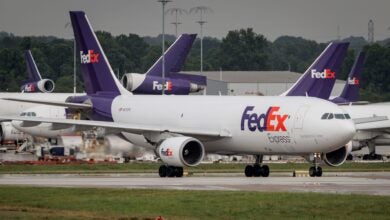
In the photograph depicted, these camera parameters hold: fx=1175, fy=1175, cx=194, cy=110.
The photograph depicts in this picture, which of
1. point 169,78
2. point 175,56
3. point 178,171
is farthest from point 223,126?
point 175,56

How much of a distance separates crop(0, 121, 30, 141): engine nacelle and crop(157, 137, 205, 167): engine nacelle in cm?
4607

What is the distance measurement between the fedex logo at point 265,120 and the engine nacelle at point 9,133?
46.3 metres

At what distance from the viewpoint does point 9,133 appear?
97062 mm

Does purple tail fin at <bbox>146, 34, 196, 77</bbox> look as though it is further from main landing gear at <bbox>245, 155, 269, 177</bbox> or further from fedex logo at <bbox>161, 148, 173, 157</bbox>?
fedex logo at <bbox>161, 148, 173, 157</bbox>

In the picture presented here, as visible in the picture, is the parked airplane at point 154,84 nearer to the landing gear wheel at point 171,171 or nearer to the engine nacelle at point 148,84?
the engine nacelle at point 148,84

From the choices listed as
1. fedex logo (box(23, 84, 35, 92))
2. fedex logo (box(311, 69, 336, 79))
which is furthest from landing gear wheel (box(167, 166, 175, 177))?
fedex logo (box(23, 84, 35, 92))

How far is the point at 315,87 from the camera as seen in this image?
68.9 meters

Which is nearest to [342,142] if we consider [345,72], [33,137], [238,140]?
[238,140]

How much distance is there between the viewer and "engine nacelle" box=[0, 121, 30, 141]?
96.4 m

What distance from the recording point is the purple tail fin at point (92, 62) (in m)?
63.3

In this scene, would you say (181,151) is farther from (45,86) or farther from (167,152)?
(45,86)

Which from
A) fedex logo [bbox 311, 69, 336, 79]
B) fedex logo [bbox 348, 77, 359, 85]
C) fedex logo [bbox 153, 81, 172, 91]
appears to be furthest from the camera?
fedex logo [bbox 348, 77, 359, 85]

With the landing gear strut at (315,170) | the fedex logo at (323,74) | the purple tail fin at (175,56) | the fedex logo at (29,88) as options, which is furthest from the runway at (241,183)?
the fedex logo at (29,88)

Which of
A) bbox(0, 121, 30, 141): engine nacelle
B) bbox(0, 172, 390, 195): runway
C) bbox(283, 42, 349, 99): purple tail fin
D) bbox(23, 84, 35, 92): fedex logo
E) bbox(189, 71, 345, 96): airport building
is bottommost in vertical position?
bbox(0, 172, 390, 195): runway
